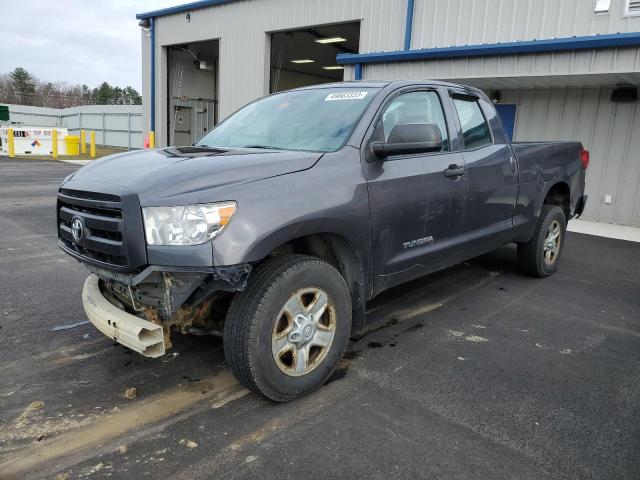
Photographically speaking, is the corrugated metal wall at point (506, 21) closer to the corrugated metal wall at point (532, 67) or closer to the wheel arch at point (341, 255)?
the corrugated metal wall at point (532, 67)

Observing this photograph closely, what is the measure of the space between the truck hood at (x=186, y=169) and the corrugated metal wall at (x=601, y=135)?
9128 mm

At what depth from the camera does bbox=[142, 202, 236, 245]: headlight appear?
256 centimetres

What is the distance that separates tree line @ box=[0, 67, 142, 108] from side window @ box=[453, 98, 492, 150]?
7476 cm

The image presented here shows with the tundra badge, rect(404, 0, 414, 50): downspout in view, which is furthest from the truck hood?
rect(404, 0, 414, 50): downspout

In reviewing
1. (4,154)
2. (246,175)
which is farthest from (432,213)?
(4,154)

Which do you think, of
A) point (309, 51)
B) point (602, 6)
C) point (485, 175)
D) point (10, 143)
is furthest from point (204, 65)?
point (485, 175)

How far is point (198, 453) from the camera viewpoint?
249cm

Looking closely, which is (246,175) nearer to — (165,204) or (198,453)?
(165,204)

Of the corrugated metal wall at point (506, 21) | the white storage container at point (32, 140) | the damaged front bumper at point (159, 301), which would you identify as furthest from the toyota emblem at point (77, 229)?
the white storage container at point (32, 140)

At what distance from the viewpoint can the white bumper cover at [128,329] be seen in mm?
2633

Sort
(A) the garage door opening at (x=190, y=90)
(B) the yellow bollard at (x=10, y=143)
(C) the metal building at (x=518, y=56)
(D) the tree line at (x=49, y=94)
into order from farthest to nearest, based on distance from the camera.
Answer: (D) the tree line at (x=49, y=94), (B) the yellow bollard at (x=10, y=143), (A) the garage door opening at (x=190, y=90), (C) the metal building at (x=518, y=56)

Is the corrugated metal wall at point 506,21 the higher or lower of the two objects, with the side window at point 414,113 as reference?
higher

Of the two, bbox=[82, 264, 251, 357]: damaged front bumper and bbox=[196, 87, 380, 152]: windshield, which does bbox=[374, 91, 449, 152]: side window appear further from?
bbox=[82, 264, 251, 357]: damaged front bumper

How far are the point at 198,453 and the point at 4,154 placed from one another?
26326 mm
